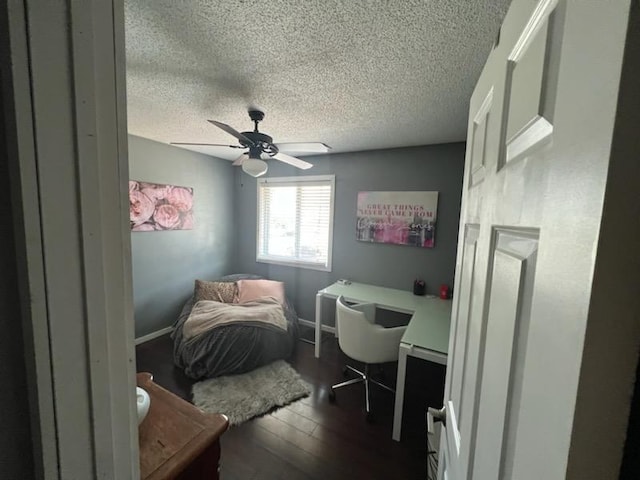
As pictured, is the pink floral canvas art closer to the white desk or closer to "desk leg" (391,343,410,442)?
the white desk

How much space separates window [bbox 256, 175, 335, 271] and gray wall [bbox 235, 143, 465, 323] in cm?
11

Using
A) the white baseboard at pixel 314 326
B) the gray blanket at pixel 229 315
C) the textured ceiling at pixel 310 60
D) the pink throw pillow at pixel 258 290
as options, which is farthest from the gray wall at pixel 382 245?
the gray blanket at pixel 229 315

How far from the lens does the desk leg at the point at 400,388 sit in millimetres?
1639

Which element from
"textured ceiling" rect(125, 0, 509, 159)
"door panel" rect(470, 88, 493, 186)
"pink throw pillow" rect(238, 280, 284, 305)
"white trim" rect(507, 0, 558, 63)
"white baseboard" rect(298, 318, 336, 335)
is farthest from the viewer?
"white baseboard" rect(298, 318, 336, 335)

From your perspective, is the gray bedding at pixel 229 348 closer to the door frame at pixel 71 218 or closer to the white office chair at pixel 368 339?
the white office chair at pixel 368 339

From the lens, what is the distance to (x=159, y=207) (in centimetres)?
295

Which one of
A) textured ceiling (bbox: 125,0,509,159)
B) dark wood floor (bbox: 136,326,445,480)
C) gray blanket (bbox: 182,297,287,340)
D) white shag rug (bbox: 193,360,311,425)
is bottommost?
dark wood floor (bbox: 136,326,445,480)

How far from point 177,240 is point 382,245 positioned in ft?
8.67

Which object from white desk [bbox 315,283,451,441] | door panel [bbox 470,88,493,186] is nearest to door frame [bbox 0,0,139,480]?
door panel [bbox 470,88,493,186]

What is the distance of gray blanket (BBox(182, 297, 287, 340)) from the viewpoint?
248 cm

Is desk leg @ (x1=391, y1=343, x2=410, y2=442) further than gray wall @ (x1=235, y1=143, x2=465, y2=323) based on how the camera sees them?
No

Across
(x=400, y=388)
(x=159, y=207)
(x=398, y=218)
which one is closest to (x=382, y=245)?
(x=398, y=218)

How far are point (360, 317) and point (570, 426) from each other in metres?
1.74

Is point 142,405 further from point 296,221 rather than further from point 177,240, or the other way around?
point 296,221
